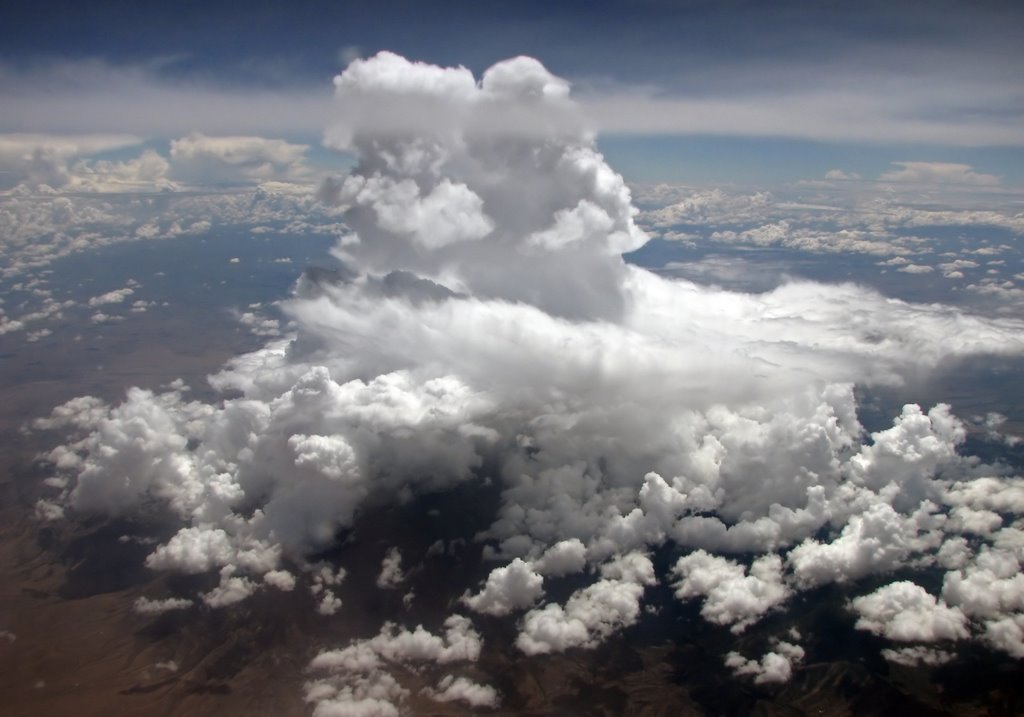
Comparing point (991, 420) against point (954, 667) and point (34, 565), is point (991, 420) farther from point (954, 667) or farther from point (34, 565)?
point (34, 565)

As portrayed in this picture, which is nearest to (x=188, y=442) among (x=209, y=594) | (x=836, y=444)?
(x=209, y=594)

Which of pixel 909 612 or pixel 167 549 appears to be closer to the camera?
pixel 909 612

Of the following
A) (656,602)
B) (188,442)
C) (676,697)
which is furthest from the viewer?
(188,442)

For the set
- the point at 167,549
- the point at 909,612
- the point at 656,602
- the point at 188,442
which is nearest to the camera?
the point at 909,612

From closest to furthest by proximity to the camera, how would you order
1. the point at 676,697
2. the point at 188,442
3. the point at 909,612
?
the point at 676,697 → the point at 909,612 → the point at 188,442

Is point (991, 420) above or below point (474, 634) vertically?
above

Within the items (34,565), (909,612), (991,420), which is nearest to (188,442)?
(34,565)

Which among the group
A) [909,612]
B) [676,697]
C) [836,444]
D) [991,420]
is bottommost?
[676,697]

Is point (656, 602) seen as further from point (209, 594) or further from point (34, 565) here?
point (34, 565)

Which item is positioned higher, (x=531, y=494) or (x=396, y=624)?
(x=531, y=494)
